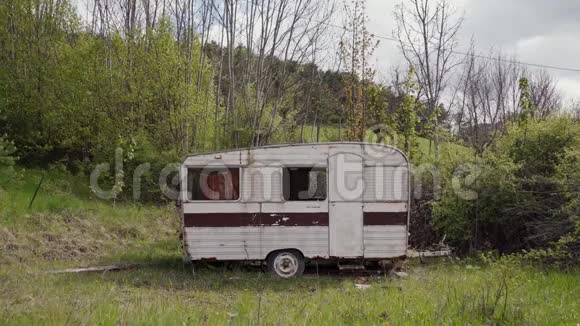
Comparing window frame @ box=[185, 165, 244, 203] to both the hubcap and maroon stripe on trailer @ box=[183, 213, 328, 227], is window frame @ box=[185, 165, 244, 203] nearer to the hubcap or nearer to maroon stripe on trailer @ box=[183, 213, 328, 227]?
Answer: maroon stripe on trailer @ box=[183, 213, 328, 227]

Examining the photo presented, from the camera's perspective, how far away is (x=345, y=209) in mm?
10680

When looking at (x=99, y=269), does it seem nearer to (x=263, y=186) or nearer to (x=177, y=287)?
(x=177, y=287)

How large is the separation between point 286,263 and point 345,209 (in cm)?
170

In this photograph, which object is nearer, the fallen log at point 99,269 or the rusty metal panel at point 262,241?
the fallen log at point 99,269

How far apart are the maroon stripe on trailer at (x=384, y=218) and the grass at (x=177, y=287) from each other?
1.14 metres

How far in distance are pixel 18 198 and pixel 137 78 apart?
6.18 m

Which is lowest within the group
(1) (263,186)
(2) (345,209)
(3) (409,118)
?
(2) (345,209)

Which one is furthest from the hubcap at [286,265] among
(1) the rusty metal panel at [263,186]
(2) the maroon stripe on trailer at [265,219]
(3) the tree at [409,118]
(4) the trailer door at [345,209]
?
(3) the tree at [409,118]

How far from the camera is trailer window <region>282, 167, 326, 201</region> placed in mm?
10695

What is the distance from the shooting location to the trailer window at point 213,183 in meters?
10.6

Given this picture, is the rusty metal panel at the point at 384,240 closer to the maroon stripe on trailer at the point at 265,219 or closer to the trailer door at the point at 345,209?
the trailer door at the point at 345,209

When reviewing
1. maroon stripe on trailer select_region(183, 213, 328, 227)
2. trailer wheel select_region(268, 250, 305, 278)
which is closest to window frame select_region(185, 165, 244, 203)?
maroon stripe on trailer select_region(183, 213, 328, 227)

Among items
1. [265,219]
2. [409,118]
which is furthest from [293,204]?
[409,118]

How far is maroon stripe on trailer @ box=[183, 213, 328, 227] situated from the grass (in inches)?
43.2
